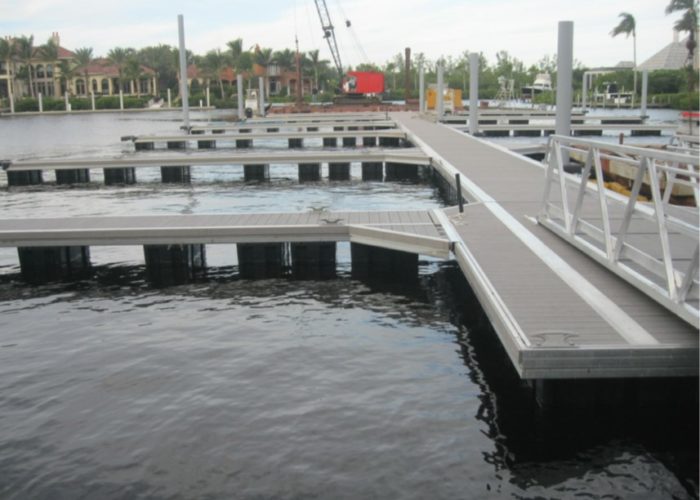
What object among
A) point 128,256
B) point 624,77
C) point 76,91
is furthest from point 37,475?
point 76,91

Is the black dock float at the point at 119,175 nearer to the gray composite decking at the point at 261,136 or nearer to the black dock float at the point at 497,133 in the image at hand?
the gray composite decking at the point at 261,136

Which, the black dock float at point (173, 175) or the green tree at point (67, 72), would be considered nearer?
the black dock float at point (173, 175)

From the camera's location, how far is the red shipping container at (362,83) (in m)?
64.2

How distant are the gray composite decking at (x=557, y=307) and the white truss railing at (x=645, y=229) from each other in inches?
7.4

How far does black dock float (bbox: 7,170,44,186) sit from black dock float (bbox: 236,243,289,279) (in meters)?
15.8

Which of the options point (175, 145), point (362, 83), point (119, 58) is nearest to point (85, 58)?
point (119, 58)

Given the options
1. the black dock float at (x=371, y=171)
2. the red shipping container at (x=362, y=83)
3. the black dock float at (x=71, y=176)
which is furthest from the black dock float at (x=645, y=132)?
the red shipping container at (x=362, y=83)

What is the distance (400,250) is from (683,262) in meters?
4.60

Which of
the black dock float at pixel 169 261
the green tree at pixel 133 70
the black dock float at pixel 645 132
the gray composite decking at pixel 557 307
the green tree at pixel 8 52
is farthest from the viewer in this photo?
the green tree at pixel 133 70

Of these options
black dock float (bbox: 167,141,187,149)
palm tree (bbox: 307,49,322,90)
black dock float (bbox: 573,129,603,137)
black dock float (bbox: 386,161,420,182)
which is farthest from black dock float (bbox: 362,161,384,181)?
palm tree (bbox: 307,49,322,90)

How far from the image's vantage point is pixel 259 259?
40.4 ft

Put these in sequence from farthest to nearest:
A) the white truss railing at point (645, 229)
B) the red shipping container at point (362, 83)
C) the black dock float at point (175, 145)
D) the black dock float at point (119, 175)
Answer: the red shipping container at point (362, 83) → the black dock float at point (175, 145) → the black dock float at point (119, 175) → the white truss railing at point (645, 229)

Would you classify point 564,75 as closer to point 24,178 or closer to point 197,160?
point 197,160

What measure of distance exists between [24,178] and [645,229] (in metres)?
21.7
